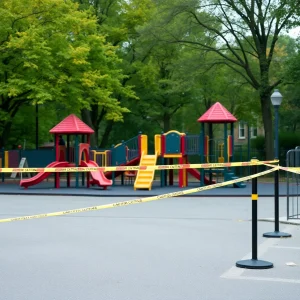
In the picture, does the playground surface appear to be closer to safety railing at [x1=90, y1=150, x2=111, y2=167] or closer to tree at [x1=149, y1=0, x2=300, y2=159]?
safety railing at [x1=90, y1=150, x2=111, y2=167]

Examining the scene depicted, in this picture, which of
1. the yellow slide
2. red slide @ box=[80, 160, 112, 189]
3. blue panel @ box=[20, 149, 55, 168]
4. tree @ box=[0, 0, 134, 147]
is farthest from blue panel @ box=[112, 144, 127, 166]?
blue panel @ box=[20, 149, 55, 168]

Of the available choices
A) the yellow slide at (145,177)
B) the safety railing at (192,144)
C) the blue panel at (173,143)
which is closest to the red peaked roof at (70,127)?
the yellow slide at (145,177)

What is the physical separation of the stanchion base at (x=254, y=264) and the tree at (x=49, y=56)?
22.7m

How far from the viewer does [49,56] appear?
105 feet

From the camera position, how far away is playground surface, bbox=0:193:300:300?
23.5 ft

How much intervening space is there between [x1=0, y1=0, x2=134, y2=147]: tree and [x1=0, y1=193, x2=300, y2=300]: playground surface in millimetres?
16426

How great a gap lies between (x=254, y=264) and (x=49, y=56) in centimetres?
2533

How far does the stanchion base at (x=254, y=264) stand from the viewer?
842cm

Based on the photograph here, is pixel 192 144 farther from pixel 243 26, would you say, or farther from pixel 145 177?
pixel 243 26

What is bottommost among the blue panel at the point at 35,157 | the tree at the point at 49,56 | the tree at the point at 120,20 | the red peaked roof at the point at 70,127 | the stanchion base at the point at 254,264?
the stanchion base at the point at 254,264

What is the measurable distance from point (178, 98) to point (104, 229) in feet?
103

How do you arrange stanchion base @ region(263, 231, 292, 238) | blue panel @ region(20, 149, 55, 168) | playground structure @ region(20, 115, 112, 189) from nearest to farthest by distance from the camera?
stanchion base @ region(263, 231, 292, 238) → playground structure @ region(20, 115, 112, 189) → blue panel @ region(20, 149, 55, 168)

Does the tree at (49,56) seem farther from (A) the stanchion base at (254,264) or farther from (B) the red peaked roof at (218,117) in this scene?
(A) the stanchion base at (254,264)

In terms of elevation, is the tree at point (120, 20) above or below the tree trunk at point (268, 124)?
above
